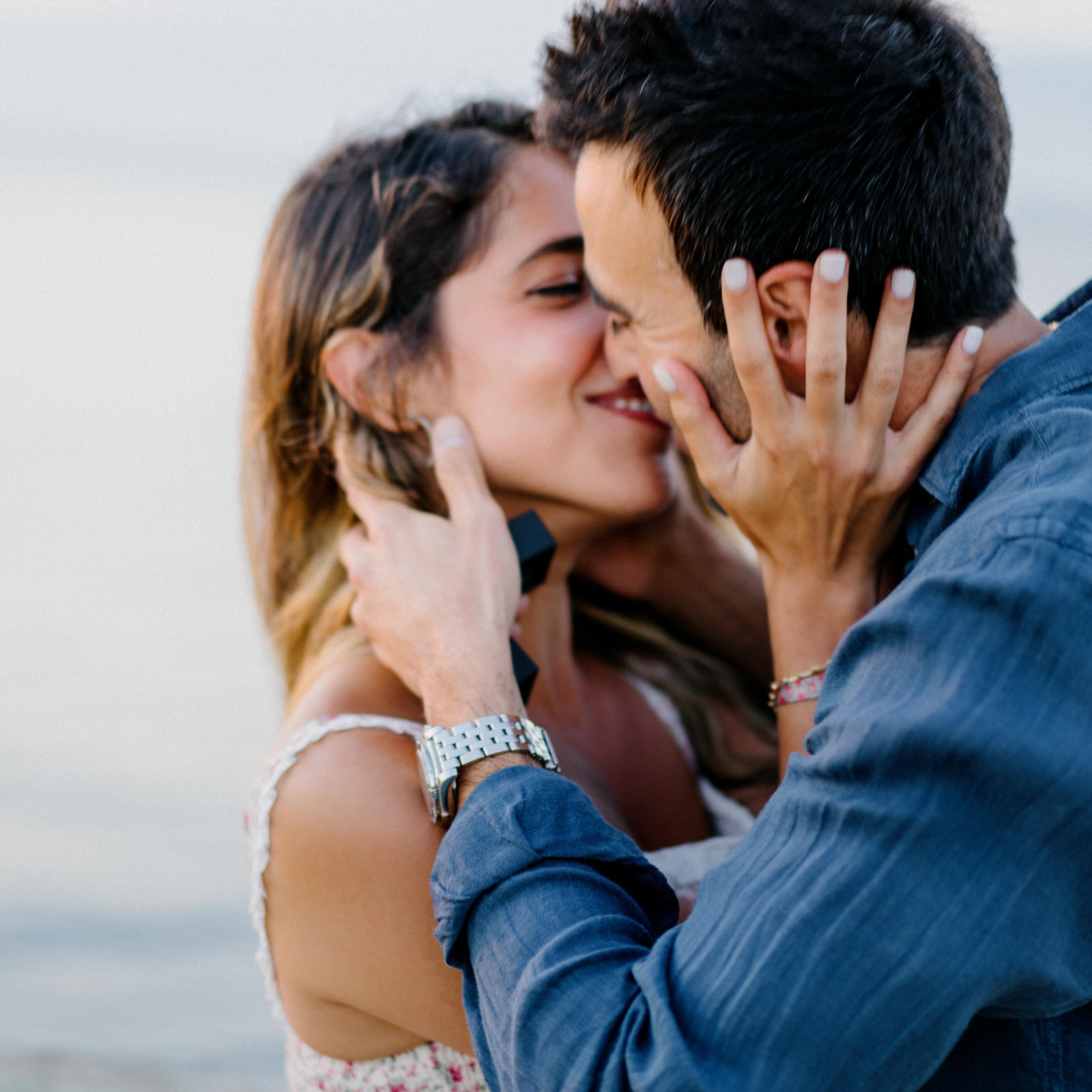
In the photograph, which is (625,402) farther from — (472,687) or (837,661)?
(837,661)

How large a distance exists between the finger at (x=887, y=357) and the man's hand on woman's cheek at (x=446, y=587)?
23.9 inches

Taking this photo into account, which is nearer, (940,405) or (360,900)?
(940,405)

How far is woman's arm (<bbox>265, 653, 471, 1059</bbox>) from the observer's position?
1544 mm

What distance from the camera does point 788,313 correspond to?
1458 millimetres

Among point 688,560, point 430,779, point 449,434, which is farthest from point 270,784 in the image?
point 688,560

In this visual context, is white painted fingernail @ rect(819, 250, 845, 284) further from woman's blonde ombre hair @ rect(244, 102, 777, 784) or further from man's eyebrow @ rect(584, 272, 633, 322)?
woman's blonde ombre hair @ rect(244, 102, 777, 784)

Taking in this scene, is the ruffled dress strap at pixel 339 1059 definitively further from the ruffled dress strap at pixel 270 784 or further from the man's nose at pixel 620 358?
the man's nose at pixel 620 358

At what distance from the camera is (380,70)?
7090 millimetres

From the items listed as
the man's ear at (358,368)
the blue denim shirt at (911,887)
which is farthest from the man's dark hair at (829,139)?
the man's ear at (358,368)

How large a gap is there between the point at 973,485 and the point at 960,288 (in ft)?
0.89

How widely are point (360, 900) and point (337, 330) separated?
3.56ft

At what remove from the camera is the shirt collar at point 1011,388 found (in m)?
1.26

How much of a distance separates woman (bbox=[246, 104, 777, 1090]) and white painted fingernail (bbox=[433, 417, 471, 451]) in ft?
0.12

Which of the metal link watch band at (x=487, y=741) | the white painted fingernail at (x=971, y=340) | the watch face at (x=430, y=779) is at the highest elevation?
the white painted fingernail at (x=971, y=340)
